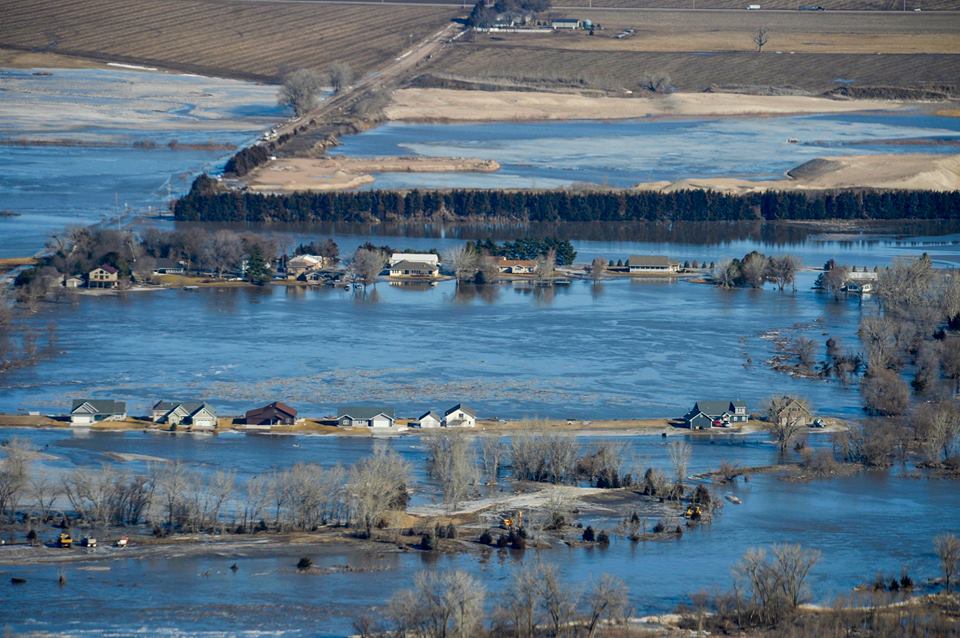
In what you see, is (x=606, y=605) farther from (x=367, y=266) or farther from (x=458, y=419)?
(x=367, y=266)

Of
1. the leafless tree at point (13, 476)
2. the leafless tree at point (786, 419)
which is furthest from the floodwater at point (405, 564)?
the leafless tree at point (786, 419)

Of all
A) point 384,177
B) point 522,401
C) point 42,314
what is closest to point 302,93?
point 384,177

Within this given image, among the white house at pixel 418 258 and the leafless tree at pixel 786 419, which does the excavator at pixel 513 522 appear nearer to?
the leafless tree at pixel 786 419

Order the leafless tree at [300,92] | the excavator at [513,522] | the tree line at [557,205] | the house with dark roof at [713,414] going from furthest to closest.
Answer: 1. the leafless tree at [300,92]
2. the tree line at [557,205]
3. the house with dark roof at [713,414]
4. the excavator at [513,522]

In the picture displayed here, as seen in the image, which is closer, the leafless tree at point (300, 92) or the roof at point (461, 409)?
the roof at point (461, 409)

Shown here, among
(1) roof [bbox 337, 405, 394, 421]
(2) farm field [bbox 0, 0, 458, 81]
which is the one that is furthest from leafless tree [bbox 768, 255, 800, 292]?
(2) farm field [bbox 0, 0, 458, 81]

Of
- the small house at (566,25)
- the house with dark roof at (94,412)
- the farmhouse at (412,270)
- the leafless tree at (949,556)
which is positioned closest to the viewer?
the leafless tree at (949,556)

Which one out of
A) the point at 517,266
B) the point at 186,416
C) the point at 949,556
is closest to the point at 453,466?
the point at 186,416

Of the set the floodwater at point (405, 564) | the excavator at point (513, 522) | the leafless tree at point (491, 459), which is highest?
the leafless tree at point (491, 459)
